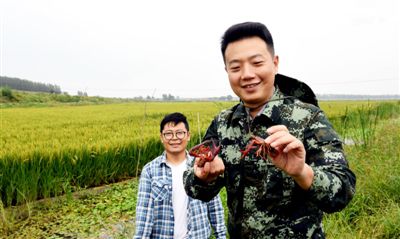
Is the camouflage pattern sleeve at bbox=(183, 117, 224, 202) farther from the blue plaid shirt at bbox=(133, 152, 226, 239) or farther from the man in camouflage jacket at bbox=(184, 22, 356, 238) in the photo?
the blue plaid shirt at bbox=(133, 152, 226, 239)

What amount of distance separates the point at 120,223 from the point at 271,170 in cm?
397

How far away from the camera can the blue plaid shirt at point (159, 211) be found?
2.54 m

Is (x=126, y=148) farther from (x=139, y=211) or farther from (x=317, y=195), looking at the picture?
(x=317, y=195)

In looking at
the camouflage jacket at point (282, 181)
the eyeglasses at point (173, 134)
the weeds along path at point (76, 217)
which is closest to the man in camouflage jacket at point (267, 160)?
the camouflage jacket at point (282, 181)

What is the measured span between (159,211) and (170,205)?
0.31 feet

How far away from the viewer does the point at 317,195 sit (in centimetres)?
116

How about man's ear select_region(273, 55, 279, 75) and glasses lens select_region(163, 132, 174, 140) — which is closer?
man's ear select_region(273, 55, 279, 75)

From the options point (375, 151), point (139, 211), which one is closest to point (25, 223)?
point (139, 211)

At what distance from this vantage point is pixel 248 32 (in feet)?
4.58

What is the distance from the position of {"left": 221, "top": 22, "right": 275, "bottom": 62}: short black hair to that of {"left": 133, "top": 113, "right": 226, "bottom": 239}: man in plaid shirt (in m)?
1.45

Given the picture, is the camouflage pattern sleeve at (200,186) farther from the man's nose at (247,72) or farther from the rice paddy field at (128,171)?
the rice paddy field at (128,171)

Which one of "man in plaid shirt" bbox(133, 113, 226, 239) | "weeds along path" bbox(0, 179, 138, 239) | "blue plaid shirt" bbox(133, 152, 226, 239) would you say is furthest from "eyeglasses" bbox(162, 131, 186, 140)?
→ "weeds along path" bbox(0, 179, 138, 239)

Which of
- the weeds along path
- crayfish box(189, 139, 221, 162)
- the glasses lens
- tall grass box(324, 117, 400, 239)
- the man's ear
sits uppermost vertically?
the man's ear

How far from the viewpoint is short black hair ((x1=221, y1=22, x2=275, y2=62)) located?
4.58ft
